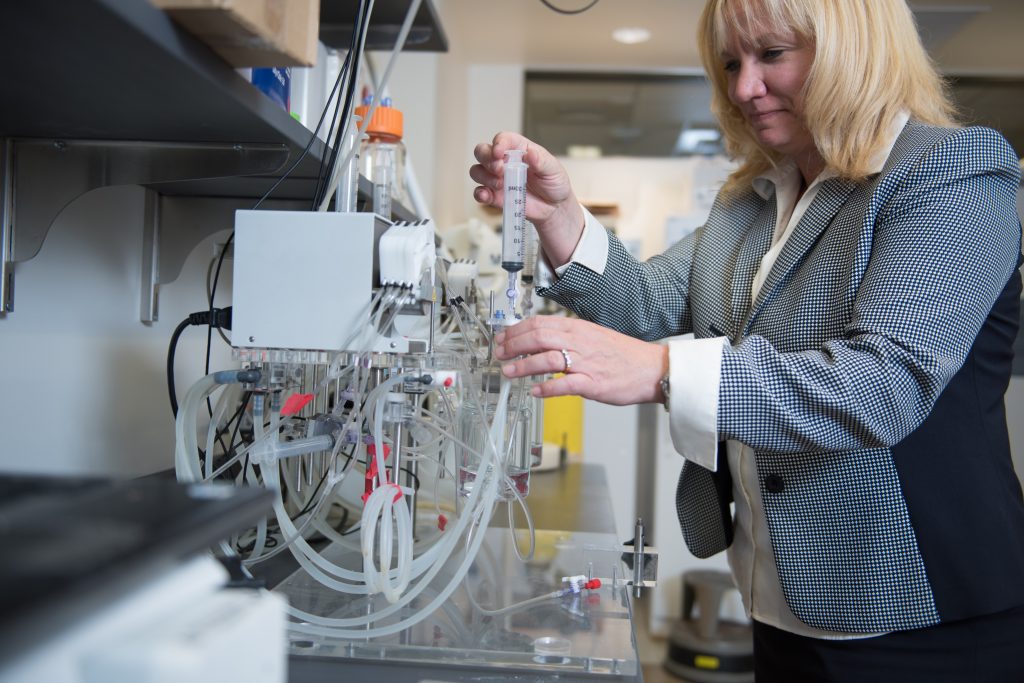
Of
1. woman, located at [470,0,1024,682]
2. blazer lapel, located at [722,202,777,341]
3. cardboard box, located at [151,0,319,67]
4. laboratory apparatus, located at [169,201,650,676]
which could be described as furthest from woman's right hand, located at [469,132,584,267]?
cardboard box, located at [151,0,319,67]

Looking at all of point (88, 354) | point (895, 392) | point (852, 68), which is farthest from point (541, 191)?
point (88, 354)

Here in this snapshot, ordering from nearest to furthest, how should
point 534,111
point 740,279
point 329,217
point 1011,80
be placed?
point 329,217 → point 740,279 → point 1011,80 → point 534,111

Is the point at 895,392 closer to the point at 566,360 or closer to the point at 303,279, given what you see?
the point at 566,360

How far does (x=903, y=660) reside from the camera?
0.99m

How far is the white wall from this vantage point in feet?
3.36

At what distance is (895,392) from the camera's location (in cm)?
84

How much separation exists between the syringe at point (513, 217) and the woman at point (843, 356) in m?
0.06

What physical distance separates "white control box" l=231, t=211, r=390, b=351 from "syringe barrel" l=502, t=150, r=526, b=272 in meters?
0.23

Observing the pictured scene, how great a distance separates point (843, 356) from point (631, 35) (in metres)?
3.28

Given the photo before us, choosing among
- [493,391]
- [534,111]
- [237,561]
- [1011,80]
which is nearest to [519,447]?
[493,391]

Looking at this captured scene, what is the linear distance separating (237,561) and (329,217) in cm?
35

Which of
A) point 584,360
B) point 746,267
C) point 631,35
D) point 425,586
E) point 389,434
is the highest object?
point 631,35

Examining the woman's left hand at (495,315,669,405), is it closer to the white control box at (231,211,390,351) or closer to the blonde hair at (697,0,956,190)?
the white control box at (231,211,390,351)

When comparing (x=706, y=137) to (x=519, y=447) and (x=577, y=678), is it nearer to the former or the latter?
(x=519, y=447)
